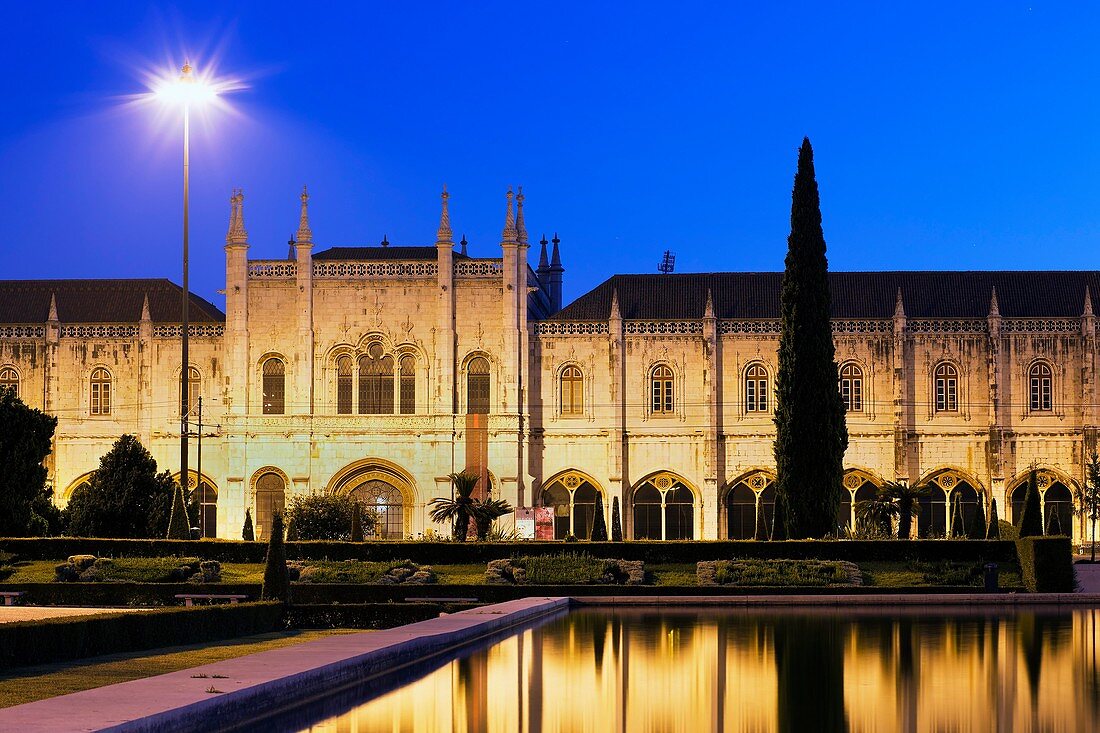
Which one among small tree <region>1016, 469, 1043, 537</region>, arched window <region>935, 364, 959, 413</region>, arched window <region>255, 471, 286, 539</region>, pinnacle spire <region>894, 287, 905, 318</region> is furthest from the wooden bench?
arched window <region>935, 364, 959, 413</region>

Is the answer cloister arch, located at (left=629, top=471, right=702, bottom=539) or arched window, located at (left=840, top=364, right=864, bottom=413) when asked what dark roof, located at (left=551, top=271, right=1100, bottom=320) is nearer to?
arched window, located at (left=840, top=364, right=864, bottom=413)

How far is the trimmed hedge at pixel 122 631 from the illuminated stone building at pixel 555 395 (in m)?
34.2

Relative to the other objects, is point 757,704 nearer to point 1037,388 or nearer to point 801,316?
point 801,316

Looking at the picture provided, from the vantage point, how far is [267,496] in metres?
58.8

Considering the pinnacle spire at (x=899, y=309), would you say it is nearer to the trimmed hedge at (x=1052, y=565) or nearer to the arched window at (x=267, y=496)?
the trimmed hedge at (x=1052, y=565)

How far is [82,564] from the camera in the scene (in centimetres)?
3578

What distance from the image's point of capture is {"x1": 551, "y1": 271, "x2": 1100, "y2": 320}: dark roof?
5984 centimetres

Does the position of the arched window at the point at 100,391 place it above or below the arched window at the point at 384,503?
above

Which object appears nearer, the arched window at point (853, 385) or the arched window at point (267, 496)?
the arched window at point (853, 385)

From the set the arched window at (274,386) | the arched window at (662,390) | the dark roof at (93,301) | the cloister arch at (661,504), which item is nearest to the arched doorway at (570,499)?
the cloister arch at (661,504)

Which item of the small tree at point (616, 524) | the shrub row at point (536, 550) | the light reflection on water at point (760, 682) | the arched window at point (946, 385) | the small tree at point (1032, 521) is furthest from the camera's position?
the arched window at point (946, 385)

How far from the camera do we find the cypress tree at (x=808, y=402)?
40.8 m

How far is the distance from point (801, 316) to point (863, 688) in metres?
25.5

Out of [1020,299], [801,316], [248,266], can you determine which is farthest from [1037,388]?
[248,266]
